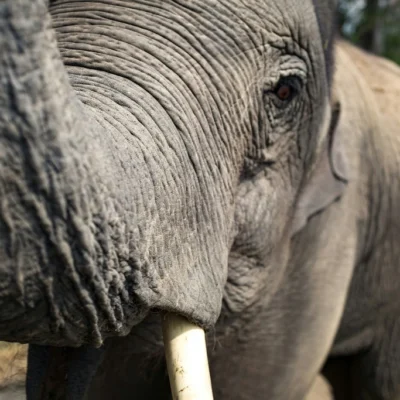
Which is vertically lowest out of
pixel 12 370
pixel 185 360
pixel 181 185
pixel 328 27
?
pixel 12 370

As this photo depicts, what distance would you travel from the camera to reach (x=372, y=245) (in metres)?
3.32

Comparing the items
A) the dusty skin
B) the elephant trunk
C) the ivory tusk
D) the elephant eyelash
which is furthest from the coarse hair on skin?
the dusty skin

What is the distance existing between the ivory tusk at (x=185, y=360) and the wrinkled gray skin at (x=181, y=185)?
1.8 inches

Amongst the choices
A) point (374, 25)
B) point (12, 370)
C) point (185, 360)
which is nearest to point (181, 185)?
point (185, 360)

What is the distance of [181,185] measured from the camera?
5.05 feet

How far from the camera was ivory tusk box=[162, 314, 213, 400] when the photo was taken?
157 centimetres

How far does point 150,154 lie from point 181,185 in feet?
0.49

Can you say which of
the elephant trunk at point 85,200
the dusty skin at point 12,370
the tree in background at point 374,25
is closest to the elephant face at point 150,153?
the elephant trunk at point 85,200

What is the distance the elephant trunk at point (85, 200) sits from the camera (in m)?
1.06

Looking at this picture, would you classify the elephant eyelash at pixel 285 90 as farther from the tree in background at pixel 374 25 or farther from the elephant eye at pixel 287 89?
the tree in background at pixel 374 25

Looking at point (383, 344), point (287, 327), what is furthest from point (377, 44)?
point (287, 327)

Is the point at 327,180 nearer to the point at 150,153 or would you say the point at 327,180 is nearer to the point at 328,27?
the point at 328,27

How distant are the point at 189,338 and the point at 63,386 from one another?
15.7 inches

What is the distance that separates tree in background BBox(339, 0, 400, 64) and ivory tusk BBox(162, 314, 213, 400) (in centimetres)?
752
